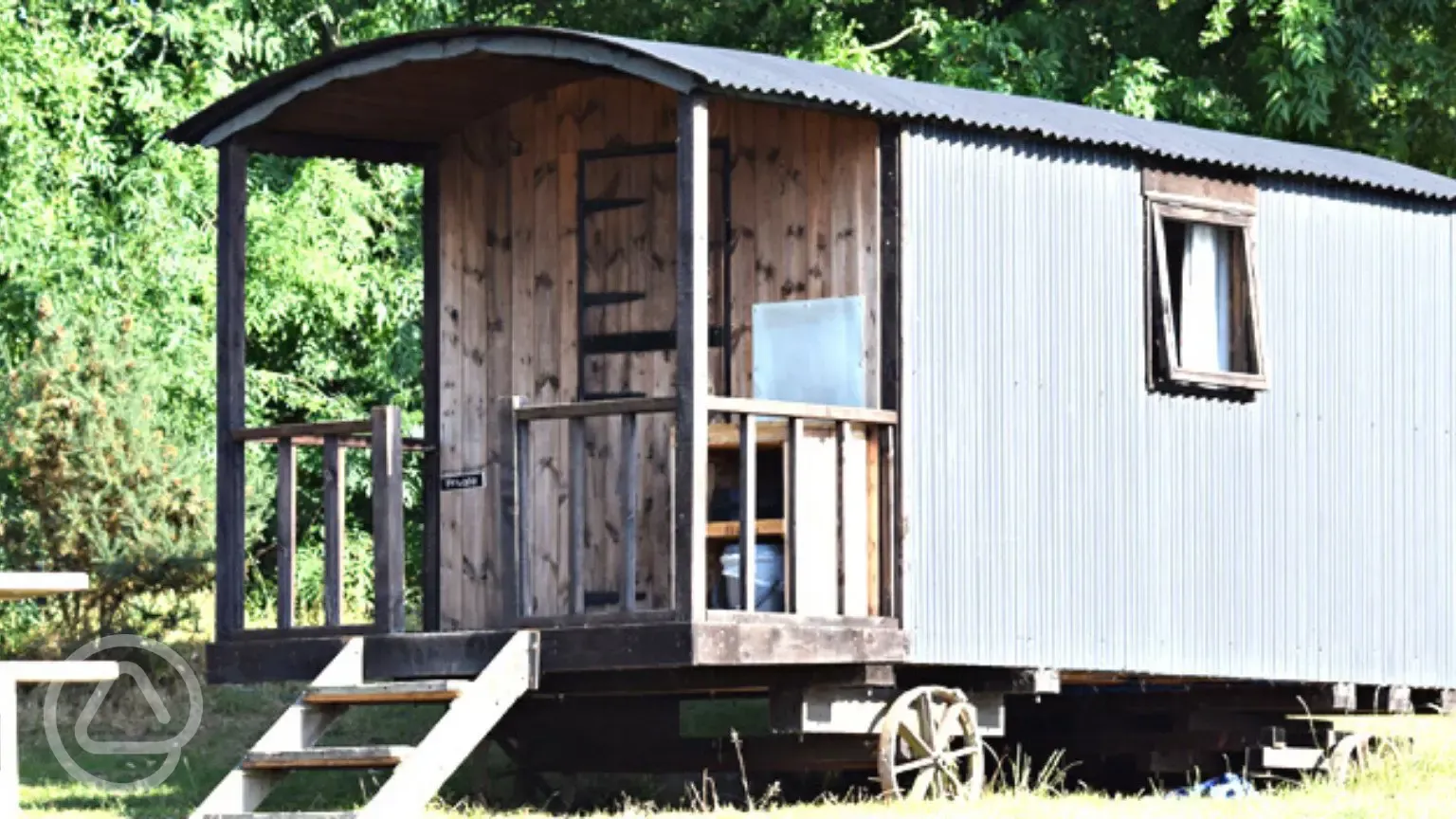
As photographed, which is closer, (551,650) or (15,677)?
(15,677)

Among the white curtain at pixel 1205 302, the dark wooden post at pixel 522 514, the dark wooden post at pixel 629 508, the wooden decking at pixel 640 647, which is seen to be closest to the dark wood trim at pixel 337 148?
the dark wooden post at pixel 522 514

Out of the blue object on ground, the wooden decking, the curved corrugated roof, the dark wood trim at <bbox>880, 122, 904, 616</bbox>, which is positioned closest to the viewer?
the wooden decking

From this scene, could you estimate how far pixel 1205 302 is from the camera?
16031mm

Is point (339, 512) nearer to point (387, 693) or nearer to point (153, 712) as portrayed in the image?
point (387, 693)

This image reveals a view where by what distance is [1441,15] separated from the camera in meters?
25.0

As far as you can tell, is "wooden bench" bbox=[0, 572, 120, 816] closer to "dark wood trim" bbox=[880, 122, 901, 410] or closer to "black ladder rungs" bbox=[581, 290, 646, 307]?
"dark wood trim" bbox=[880, 122, 901, 410]

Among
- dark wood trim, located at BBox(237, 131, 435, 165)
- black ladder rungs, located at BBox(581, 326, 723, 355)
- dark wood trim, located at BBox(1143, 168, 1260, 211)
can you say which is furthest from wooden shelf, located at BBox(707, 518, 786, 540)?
dark wood trim, located at BBox(237, 131, 435, 165)

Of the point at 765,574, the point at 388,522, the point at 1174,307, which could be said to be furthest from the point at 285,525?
the point at 1174,307

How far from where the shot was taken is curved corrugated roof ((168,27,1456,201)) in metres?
13.6

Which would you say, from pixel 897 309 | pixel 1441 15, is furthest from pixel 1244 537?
pixel 1441 15

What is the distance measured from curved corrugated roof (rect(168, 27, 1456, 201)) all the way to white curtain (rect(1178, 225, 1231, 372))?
0.44 meters

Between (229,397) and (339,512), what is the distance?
3.59ft

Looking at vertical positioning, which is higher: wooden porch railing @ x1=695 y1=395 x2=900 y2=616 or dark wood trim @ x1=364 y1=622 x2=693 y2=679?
wooden porch railing @ x1=695 y1=395 x2=900 y2=616

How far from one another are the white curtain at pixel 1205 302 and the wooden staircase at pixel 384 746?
4206mm
